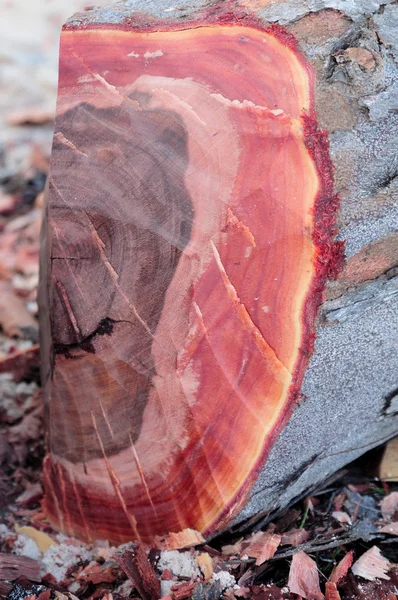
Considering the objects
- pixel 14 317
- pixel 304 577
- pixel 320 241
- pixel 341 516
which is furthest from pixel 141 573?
pixel 14 317

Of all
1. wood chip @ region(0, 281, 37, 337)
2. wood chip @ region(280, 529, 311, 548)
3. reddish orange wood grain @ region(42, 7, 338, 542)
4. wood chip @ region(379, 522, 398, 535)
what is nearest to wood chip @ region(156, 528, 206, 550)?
reddish orange wood grain @ region(42, 7, 338, 542)

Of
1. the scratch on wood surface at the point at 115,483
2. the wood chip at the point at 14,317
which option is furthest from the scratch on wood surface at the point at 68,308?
the wood chip at the point at 14,317

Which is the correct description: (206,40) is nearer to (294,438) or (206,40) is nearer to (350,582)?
(294,438)

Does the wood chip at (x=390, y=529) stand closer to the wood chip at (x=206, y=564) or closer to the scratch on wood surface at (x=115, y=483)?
the wood chip at (x=206, y=564)

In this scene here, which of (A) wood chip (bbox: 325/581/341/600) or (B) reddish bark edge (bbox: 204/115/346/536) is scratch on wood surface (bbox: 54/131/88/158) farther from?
(A) wood chip (bbox: 325/581/341/600)

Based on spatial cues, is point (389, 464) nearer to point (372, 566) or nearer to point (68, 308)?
point (372, 566)

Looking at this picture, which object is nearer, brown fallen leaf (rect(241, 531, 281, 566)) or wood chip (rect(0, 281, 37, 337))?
brown fallen leaf (rect(241, 531, 281, 566))
